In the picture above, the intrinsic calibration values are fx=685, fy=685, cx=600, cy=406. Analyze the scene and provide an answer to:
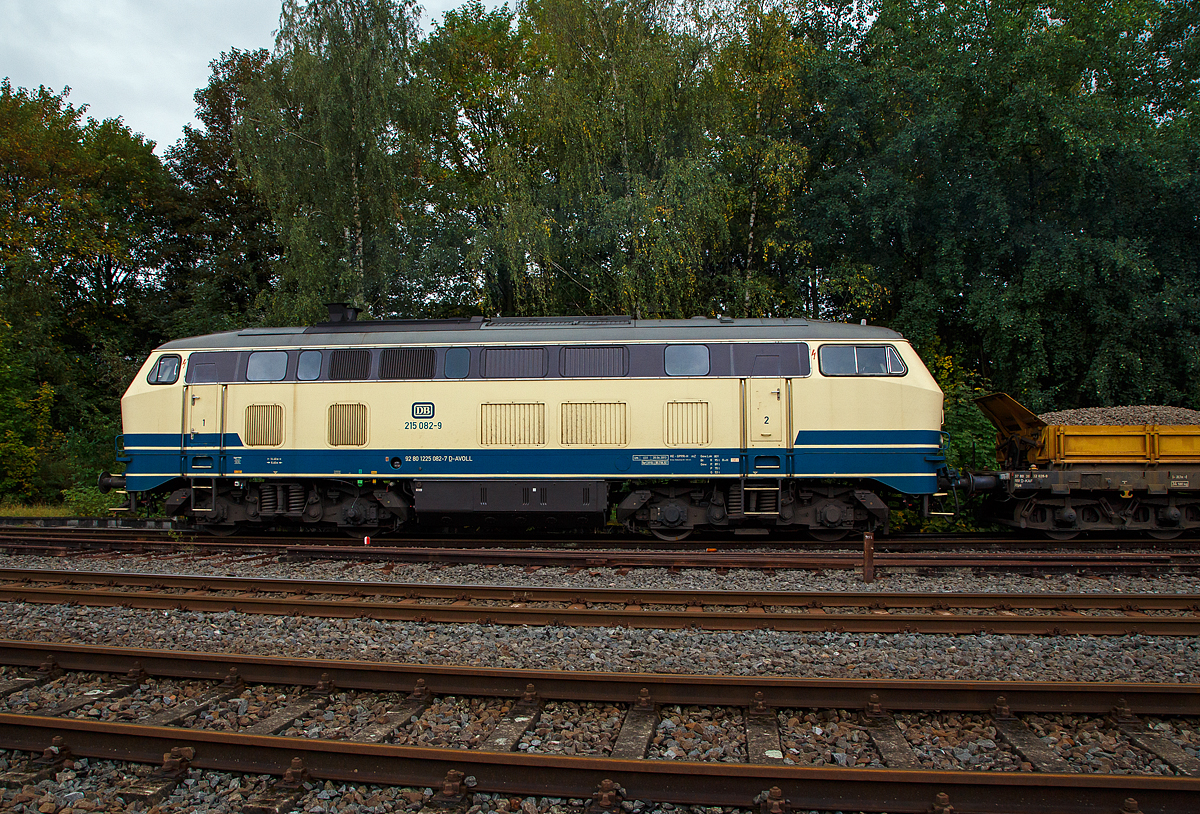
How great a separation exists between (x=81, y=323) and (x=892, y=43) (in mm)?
28771

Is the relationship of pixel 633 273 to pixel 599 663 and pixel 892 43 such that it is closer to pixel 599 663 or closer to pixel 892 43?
pixel 892 43

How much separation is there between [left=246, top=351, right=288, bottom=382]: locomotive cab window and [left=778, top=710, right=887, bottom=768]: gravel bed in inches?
422

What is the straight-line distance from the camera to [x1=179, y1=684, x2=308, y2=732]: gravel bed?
16.2ft

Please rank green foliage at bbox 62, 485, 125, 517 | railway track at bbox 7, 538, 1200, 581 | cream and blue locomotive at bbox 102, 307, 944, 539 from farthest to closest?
green foliage at bbox 62, 485, 125, 517 < cream and blue locomotive at bbox 102, 307, 944, 539 < railway track at bbox 7, 538, 1200, 581

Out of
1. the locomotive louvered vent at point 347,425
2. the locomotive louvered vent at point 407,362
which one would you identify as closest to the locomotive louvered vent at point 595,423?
the locomotive louvered vent at point 407,362

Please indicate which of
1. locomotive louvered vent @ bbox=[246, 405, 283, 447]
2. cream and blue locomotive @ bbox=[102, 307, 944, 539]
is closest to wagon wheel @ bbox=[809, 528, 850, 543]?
cream and blue locomotive @ bbox=[102, 307, 944, 539]

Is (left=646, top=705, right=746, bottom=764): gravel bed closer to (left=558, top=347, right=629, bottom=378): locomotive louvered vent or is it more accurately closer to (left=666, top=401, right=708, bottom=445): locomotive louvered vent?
(left=666, top=401, right=708, bottom=445): locomotive louvered vent

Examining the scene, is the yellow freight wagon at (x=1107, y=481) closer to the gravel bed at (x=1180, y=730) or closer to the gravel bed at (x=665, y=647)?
the gravel bed at (x=665, y=647)

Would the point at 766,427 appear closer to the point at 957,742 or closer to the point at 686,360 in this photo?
the point at 686,360

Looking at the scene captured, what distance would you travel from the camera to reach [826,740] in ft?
15.0

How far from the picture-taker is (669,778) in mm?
3928

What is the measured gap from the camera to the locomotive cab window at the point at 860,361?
1142 centimetres

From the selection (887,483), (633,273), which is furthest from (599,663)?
(633,273)

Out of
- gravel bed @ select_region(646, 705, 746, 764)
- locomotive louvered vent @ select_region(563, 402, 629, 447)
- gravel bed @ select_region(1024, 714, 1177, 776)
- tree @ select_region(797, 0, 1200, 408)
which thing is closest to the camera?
Answer: gravel bed @ select_region(1024, 714, 1177, 776)
